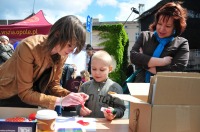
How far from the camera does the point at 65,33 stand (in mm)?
1210

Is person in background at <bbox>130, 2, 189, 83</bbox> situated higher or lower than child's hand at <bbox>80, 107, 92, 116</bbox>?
higher

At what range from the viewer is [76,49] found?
1310mm

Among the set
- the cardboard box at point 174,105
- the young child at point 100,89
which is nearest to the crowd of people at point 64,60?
the young child at point 100,89

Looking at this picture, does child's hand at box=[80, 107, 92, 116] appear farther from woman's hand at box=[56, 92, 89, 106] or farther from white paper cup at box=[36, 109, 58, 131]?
white paper cup at box=[36, 109, 58, 131]

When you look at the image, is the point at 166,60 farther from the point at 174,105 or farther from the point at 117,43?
the point at 117,43

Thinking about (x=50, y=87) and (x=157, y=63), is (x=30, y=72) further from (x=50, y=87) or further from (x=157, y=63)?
(x=157, y=63)

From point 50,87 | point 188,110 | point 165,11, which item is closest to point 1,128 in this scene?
point 188,110

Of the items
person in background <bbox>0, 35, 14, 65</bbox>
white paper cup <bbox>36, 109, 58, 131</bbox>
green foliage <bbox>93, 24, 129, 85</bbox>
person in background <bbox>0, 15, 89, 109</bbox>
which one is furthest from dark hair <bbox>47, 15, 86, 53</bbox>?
green foliage <bbox>93, 24, 129, 85</bbox>

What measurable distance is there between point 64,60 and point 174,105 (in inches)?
31.7

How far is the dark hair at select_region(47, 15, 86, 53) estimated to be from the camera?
1210mm

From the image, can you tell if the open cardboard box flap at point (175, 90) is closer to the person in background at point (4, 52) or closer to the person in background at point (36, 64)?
the person in background at point (36, 64)

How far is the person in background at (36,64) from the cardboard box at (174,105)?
0.44 meters

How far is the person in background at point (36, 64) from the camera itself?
119 cm

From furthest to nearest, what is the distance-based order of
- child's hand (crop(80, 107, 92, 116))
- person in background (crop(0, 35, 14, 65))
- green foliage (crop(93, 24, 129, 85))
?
green foliage (crop(93, 24, 129, 85))
person in background (crop(0, 35, 14, 65))
child's hand (crop(80, 107, 92, 116))
